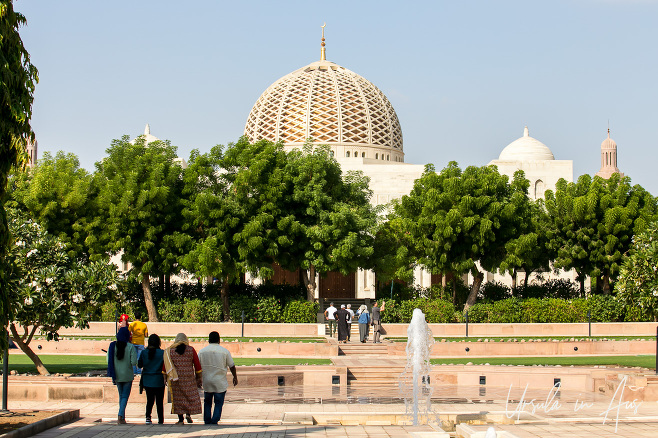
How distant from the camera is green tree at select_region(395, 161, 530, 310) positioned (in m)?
25.6

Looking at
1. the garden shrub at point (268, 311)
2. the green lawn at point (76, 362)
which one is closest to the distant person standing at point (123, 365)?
the green lawn at point (76, 362)

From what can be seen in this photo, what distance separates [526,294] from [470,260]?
3.85 m

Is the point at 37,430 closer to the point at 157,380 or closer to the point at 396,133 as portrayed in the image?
the point at 157,380

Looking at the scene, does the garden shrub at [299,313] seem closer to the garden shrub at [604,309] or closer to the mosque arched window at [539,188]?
the garden shrub at [604,309]

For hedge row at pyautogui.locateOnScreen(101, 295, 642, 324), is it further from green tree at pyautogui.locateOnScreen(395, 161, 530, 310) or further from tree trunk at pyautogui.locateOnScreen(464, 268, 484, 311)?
green tree at pyautogui.locateOnScreen(395, 161, 530, 310)

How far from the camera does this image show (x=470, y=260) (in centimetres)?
2578

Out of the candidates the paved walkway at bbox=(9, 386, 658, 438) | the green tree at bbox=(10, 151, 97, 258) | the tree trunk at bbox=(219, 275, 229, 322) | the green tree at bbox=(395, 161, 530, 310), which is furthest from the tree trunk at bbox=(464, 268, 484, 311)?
the paved walkway at bbox=(9, 386, 658, 438)

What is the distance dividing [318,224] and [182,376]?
16688 mm

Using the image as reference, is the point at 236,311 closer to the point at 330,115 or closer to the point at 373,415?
the point at 373,415

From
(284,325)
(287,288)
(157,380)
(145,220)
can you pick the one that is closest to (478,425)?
(157,380)

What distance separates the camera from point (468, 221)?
25.2 m

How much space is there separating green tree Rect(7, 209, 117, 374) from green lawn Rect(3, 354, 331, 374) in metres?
1.31

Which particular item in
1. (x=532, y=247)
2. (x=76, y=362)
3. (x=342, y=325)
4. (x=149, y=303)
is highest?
(x=532, y=247)

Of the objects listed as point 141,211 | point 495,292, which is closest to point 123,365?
point 141,211
